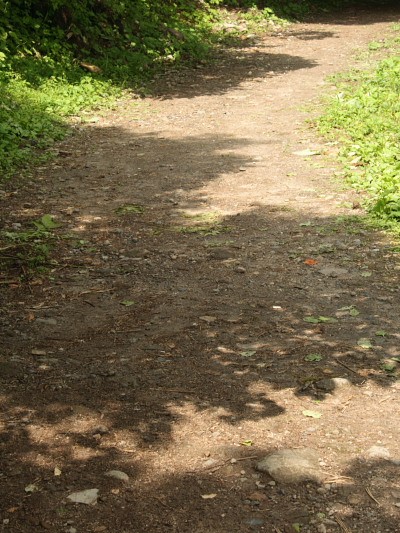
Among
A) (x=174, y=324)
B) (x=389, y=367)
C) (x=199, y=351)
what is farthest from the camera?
(x=174, y=324)

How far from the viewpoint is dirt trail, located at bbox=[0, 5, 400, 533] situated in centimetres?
358

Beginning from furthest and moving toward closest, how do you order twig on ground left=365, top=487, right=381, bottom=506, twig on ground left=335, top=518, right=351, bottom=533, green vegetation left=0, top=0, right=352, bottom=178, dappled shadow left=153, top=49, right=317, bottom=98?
1. dappled shadow left=153, top=49, right=317, bottom=98
2. green vegetation left=0, top=0, right=352, bottom=178
3. twig on ground left=365, top=487, right=381, bottom=506
4. twig on ground left=335, top=518, right=351, bottom=533

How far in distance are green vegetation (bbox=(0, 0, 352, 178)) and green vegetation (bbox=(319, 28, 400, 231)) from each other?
3.42 meters

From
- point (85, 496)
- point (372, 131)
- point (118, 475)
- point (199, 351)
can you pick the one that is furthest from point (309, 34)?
point (85, 496)

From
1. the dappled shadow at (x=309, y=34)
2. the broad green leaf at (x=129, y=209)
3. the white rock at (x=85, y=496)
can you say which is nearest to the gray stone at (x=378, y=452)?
the white rock at (x=85, y=496)

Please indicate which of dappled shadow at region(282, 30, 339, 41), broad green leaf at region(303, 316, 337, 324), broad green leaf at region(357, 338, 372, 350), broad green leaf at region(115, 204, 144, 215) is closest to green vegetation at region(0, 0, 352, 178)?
dappled shadow at region(282, 30, 339, 41)

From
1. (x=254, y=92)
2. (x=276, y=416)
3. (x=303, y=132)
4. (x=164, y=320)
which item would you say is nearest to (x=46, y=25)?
(x=254, y=92)

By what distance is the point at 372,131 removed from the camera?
1006 cm

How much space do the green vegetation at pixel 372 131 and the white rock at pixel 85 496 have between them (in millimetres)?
4250

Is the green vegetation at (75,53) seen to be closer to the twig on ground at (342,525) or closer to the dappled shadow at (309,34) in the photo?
the dappled shadow at (309,34)

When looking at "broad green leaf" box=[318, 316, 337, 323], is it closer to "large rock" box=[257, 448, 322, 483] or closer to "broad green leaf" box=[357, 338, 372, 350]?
"broad green leaf" box=[357, 338, 372, 350]

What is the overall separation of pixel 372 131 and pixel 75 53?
236 inches

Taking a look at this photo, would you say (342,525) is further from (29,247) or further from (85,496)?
(29,247)

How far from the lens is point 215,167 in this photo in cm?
922
